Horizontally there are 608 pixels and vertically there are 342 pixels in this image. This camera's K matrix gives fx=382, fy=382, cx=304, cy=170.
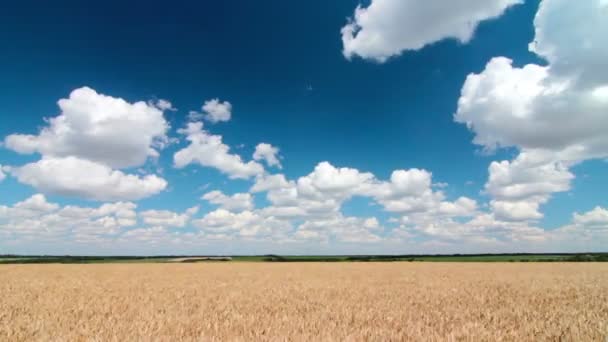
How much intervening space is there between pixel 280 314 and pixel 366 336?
3574mm

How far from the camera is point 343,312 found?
34.2 ft

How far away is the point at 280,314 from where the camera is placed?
33.4 ft

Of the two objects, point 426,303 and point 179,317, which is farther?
point 426,303

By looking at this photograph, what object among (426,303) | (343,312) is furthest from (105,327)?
(426,303)

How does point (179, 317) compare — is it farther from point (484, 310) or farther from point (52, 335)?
point (484, 310)

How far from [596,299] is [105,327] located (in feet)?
52.8

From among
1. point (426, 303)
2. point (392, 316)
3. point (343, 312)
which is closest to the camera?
point (392, 316)

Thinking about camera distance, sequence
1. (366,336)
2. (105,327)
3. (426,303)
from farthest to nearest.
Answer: (426,303)
(105,327)
(366,336)

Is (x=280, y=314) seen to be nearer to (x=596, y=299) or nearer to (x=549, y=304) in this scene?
(x=549, y=304)

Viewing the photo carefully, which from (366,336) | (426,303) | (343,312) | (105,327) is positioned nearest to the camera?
(366,336)

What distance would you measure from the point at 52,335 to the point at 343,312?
6726mm

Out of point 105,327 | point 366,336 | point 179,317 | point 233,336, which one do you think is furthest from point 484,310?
point 105,327

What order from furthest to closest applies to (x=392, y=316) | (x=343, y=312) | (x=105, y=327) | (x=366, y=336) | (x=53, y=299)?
(x=53, y=299) → (x=343, y=312) → (x=392, y=316) → (x=105, y=327) → (x=366, y=336)

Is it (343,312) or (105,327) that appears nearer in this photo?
(105,327)
